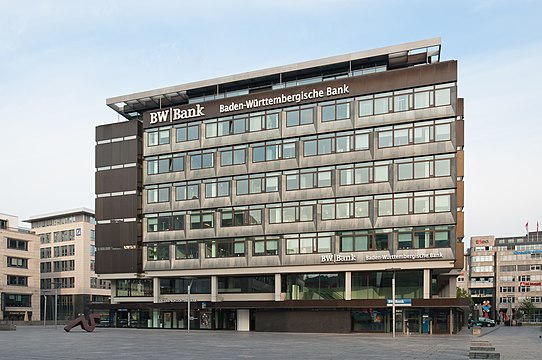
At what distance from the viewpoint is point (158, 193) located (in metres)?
81.9

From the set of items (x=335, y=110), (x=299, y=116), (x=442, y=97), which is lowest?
(x=299, y=116)

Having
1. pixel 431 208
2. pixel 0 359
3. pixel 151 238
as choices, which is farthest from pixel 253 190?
pixel 0 359

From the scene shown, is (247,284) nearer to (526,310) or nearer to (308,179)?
(308,179)

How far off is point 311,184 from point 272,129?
26.5ft

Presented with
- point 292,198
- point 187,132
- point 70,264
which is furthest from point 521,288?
point 187,132

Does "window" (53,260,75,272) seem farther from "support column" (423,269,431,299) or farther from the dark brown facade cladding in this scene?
"support column" (423,269,431,299)

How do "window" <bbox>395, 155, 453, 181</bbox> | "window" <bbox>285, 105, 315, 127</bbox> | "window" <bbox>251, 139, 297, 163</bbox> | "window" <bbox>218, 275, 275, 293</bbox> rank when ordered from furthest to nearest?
1. "window" <bbox>218, 275, 275, 293</bbox>
2. "window" <bbox>251, 139, 297, 163</bbox>
3. "window" <bbox>285, 105, 315, 127</bbox>
4. "window" <bbox>395, 155, 453, 181</bbox>

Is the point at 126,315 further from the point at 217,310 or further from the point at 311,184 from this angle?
the point at 311,184

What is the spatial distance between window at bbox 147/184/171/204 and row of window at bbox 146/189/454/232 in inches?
72.8

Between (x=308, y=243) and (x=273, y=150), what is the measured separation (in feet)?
37.2

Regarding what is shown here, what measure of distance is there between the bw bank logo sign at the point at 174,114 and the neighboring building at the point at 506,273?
125503 millimetres

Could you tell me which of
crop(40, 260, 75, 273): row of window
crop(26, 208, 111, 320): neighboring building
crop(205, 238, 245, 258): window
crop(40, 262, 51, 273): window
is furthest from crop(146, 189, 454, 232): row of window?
crop(40, 262, 51, 273): window

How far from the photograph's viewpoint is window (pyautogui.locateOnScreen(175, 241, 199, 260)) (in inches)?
3105

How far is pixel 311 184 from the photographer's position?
2849 inches
